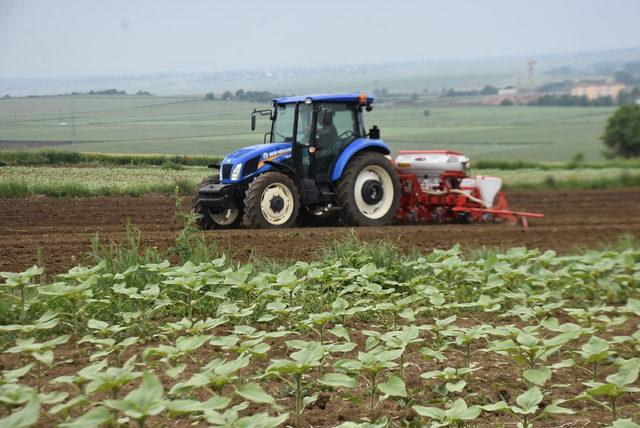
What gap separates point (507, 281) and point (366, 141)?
190 inches

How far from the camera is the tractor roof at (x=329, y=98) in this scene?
10.8 metres

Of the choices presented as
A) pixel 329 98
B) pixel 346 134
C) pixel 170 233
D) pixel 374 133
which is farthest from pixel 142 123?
pixel 374 133

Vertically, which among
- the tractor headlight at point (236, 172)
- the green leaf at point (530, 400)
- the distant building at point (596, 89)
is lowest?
the green leaf at point (530, 400)

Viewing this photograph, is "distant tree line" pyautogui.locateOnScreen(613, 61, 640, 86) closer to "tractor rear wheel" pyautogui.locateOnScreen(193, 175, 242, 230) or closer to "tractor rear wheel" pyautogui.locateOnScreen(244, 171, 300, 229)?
"tractor rear wheel" pyautogui.locateOnScreen(244, 171, 300, 229)

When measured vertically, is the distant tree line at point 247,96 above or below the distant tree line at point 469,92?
above

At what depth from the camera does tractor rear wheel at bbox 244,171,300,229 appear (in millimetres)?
10594

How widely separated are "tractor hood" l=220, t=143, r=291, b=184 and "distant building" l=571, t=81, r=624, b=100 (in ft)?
59.6

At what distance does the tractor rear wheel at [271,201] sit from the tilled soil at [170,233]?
23 cm

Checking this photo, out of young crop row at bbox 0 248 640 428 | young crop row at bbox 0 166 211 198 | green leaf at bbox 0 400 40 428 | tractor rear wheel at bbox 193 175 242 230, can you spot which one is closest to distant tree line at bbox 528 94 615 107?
tractor rear wheel at bbox 193 175 242 230

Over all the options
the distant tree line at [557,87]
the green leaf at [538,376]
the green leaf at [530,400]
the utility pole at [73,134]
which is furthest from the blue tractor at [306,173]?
the distant tree line at [557,87]

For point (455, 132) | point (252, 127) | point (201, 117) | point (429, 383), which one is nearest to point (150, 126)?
point (201, 117)

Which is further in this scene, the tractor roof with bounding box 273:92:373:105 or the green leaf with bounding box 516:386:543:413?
the tractor roof with bounding box 273:92:373:105

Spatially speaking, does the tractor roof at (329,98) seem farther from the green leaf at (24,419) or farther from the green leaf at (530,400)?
the green leaf at (24,419)

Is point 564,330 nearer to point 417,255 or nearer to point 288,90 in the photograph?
point 417,255
